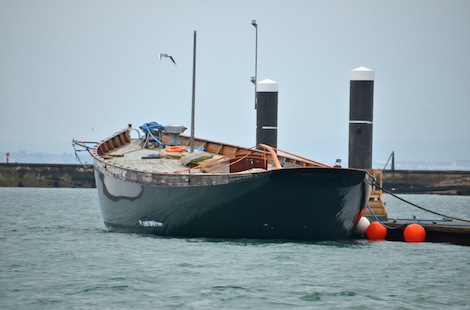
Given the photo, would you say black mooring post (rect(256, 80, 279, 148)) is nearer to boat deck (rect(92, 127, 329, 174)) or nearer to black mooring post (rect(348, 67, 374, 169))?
boat deck (rect(92, 127, 329, 174))

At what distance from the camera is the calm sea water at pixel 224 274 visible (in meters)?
22.9

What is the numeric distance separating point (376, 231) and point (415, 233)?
4.02 ft

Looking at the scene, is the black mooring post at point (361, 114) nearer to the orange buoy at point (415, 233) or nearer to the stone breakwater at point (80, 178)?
the orange buoy at point (415, 233)

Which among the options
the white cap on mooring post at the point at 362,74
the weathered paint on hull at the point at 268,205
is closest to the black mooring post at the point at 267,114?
the white cap on mooring post at the point at 362,74

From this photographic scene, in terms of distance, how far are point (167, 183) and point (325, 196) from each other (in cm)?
494

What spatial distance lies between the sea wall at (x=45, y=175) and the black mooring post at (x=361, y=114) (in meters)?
49.5

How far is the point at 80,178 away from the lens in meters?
86.2

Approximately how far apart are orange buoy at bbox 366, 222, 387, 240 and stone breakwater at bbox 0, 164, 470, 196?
1786 inches

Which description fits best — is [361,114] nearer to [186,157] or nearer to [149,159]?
[186,157]

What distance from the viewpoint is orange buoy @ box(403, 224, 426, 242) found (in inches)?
1351

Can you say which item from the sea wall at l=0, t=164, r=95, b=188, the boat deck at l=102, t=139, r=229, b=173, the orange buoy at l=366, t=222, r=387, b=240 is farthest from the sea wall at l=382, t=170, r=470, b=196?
the orange buoy at l=366, t=222, r=387, b=240

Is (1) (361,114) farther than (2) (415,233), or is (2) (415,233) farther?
(1) (361,114)

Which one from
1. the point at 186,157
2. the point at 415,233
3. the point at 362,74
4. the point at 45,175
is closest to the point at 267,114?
the point at 362,74

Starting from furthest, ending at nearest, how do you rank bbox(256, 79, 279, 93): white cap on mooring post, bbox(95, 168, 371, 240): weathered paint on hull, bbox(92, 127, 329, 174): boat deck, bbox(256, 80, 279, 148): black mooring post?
bbox(256, 79, 279, 93): white cap on mooring post
bbox(256, 80, 279, 148): black mooring post
bbox(92, 127, 329, 174): boat deck
bbox(95, 168, 371, 240): weathered paint on hull
